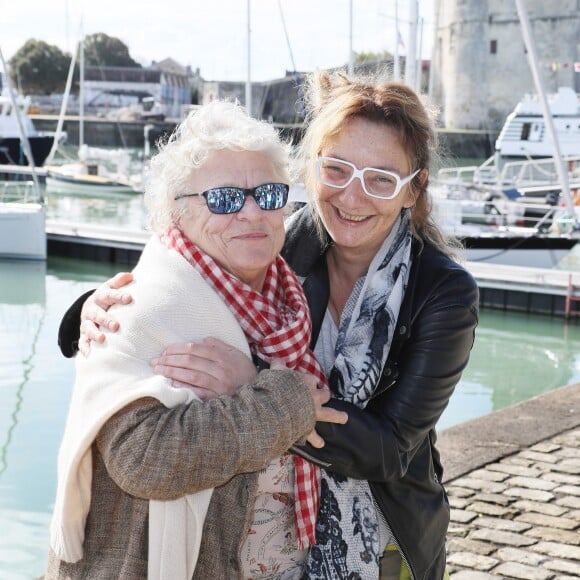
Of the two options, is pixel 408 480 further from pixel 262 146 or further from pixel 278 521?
pixel 262 146

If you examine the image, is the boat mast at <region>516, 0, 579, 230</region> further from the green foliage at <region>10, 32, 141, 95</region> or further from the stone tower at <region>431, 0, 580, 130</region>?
the green foliage at <region>10, 32, 141, 95</region>

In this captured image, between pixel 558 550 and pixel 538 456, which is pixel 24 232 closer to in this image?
pixel 538 456

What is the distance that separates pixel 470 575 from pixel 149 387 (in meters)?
2.45

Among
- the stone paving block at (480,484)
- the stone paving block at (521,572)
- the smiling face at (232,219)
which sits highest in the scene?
the smiling face at (232,219)

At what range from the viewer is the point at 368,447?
195cm

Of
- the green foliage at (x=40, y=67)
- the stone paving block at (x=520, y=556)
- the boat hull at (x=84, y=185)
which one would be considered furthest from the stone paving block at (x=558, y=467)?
the green foliage at (x=40, y=67)

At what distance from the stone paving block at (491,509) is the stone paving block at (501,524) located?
0.17 feet

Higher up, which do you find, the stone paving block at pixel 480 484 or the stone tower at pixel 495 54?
the stone tower at pixel 495 54

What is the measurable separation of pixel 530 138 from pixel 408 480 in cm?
3716

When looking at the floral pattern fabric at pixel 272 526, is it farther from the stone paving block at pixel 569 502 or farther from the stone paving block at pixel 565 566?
the stone paving block at pixel 569 502

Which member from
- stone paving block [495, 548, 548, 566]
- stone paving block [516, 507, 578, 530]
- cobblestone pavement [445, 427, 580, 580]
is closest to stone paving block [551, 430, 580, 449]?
cobblestone pavement [445, 427, 580, 580]

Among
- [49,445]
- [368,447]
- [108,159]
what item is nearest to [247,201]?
[368,447]

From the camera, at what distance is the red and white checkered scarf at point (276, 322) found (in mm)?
1882

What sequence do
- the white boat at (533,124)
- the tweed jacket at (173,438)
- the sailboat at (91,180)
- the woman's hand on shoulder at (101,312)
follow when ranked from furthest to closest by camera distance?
the white boat at (533,124) < the sailboat at (91,180) < the woman's hand on shoulder at (101,312) < the tweed jacket at (173,438)
